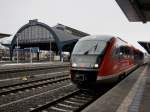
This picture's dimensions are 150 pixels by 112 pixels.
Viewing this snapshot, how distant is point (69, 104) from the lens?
409 inches

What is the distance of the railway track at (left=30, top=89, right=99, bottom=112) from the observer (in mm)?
9281

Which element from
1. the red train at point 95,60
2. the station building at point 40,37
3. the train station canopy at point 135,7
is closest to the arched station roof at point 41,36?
the station building at point 40,37

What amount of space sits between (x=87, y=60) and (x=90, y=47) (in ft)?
3.36

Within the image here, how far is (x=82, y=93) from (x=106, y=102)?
13.2 feet

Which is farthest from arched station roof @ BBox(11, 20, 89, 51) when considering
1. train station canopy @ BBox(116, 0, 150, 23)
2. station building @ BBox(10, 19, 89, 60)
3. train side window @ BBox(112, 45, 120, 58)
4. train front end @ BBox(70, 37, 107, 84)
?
train front end @ BBox(70, 37, 107, 84)

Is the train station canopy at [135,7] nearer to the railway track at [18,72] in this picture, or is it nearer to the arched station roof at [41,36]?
the railway track at [18,72]

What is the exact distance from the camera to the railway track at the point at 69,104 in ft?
30.5

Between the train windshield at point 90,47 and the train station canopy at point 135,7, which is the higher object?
the train station canopy at point 135,7

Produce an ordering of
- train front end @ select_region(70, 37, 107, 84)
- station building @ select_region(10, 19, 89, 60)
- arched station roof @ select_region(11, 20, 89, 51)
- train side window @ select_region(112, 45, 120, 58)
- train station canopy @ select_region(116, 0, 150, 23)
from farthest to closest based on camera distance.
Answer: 1. arched station roof @ select_region(11, 20, 89, 51)
2. station building @ select_region(10, 19, 89, 60)
3. train side window @ select_region(112, 45, 120, 58)
4. train station canopy @ select_region(116, 0, 150, 23)
5. train front end @ select_region(70, 37, 107, 84)

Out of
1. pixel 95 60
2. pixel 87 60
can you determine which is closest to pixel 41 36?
pixel 87 60

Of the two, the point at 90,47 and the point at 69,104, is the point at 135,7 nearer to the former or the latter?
the point at 90,47

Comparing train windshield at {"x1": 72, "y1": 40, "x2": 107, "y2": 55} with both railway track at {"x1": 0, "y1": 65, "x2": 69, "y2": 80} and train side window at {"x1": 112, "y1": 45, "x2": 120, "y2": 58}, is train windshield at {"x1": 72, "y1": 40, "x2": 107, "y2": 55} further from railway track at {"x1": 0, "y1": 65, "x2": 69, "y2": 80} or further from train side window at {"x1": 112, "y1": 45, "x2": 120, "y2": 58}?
railway track at {"x1": 0, "y1": 65, "x2": 69, "y2": 80}

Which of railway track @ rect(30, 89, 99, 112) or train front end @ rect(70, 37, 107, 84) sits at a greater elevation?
train front end @ rect(70, 37, 107, 84)

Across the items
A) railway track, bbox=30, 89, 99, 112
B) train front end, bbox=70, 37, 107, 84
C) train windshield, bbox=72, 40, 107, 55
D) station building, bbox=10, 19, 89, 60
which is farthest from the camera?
station building, bbox=10, 19, 89, 60
